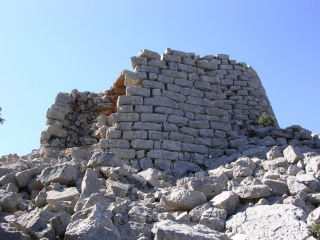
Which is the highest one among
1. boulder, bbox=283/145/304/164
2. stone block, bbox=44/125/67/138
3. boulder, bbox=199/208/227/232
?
stone block, bbox=44/125/67/138

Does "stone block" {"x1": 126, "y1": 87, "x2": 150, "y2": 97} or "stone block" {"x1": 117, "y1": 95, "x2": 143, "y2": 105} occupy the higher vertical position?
"stone block" {"x1": 126, "y1": 87, "x2": 150, "y2": 97}

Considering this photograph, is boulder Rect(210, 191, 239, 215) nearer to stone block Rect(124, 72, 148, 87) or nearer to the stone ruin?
the stone ruin

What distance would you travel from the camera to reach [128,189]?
19.1 feet

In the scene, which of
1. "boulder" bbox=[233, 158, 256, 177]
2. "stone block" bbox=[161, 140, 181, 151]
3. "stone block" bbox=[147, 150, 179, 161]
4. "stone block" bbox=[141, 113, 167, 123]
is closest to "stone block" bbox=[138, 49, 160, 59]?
"stone block" bbox=[141, 113, 167, 123]

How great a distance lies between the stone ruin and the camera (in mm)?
4414

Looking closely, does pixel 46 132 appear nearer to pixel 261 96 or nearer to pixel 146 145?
pixel 146 145

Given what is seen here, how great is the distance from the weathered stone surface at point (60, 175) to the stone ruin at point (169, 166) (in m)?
0.02

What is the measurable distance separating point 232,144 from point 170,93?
1808mm

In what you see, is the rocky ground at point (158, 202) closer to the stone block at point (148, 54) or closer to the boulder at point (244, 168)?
the boulder at point (244, 168)

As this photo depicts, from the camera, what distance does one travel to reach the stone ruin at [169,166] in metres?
4.41

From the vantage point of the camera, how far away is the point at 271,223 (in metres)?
4.42

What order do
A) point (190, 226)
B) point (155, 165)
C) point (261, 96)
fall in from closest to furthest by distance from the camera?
1. point (190, 226)
2. point (155, 165)
3. point (261, 96)

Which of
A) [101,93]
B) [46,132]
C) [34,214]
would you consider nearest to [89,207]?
[34,214]

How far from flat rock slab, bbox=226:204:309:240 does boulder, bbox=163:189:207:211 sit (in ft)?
1.73
